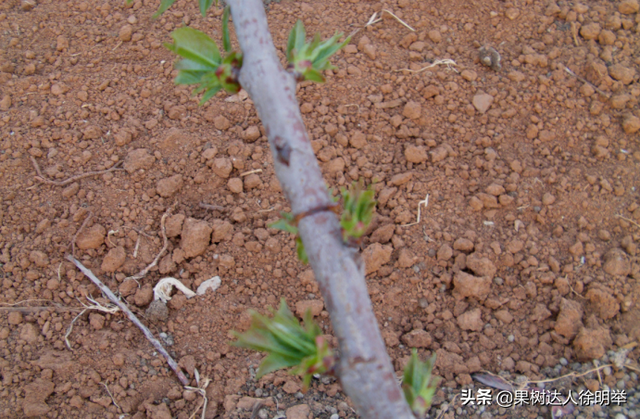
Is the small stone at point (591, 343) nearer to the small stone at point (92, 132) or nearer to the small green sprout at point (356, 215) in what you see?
the small green sprout at point (356, 215)

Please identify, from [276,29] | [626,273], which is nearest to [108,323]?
→ [276,29]

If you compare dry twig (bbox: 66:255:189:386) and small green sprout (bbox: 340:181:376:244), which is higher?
small green sprout (bbox: 340:181:376:244)

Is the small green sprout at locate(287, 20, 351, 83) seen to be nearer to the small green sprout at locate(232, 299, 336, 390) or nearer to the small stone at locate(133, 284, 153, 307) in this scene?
the small green sprout at locate(232, 299, 336, 390)

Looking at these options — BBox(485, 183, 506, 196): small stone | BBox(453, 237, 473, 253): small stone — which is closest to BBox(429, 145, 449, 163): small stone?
BBox(485, 183, 506, 196): small stone

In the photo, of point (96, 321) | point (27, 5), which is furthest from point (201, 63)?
point (27, 5)

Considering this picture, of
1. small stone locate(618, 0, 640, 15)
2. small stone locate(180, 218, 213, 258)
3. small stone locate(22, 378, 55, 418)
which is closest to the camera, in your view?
small stone locate(22, 378, 55, 418)

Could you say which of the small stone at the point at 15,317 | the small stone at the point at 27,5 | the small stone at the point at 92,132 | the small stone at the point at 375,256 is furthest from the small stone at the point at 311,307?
the small stone at the point at 27,5
